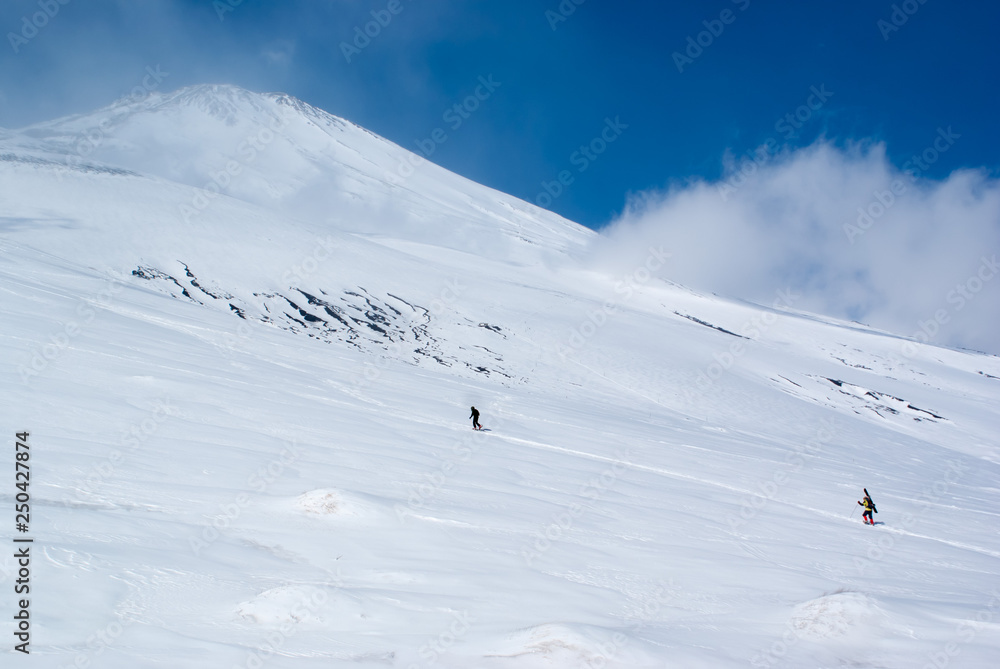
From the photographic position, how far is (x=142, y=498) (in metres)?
7.66

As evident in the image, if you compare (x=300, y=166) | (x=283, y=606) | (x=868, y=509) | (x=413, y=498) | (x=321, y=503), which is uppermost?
(x=300, y=166)

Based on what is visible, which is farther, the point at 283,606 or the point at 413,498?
the point at 413,498

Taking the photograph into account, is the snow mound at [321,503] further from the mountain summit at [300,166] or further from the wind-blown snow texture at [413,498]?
the mountain summit at [300,166]

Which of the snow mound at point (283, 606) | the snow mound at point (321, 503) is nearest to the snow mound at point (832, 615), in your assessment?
the snow mound at point (283, 606)

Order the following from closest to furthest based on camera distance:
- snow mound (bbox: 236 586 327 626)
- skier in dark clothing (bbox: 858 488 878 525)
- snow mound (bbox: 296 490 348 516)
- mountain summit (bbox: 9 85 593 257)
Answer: snow mound (bbox: 236 586 327 626) < snow mound (bbox: 296 490 348 516) < skier in dark clothing (bbox: 858 488 878 525) < mountain summit (bbox: 9 85 593 257)

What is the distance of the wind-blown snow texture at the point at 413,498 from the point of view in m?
5.37

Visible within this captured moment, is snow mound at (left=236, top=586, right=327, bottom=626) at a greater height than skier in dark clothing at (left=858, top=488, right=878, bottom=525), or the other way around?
skier in dark clothing at (left=858, top=488, right=878, bottom=525)

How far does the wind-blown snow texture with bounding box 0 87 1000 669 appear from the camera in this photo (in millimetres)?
5367

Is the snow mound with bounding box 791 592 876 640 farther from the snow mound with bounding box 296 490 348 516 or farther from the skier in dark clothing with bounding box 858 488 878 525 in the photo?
the skier in dark clothing with bounding box 858 488 878 525

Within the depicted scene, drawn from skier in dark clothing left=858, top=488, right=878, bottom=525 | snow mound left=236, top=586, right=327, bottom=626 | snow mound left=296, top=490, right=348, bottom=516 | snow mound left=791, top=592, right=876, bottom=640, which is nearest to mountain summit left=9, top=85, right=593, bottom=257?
skier in dark clothing left=858, top=488, right=878, bottom=525

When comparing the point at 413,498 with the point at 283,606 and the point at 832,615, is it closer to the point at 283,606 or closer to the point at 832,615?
the point at 283,606

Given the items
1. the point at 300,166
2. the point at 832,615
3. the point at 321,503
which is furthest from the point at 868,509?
the point at 300,166

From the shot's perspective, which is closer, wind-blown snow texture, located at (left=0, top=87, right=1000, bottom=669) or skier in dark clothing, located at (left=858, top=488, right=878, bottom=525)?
wind-blown snow texture, located at (left=0, top=87, right=1000, bottom=669)

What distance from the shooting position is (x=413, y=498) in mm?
9953
